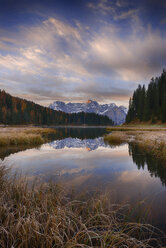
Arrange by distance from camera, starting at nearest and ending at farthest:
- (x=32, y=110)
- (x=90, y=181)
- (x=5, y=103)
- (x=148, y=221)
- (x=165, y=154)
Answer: (x=148, y=221) → (x=90, y=181) → (x=165, y=154) → (x=5, y=103) → (x=32, y=110)

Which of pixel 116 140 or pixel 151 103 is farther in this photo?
pixel 151 103

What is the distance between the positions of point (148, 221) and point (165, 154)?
399 inches

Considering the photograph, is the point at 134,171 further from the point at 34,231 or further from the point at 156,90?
the point at 156,90

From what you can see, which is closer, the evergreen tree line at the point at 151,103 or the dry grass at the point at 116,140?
the dry grass at the point at 116,140

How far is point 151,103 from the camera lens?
7638 cm

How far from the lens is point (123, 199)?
5410 millimetres

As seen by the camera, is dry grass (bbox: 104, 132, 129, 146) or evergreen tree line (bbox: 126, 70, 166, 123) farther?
evergreen tree line (bbox: 126, 70, 166, 123)

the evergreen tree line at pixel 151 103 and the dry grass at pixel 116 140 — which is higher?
the evergreen tree line at pixel 151 103

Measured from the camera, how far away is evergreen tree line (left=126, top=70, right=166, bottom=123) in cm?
6688

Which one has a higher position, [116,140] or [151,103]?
[151,103]

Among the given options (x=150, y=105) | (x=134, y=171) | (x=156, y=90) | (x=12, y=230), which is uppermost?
(x=156, y=90)

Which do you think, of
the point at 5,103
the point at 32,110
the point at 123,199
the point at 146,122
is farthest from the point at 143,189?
the point at 32,110

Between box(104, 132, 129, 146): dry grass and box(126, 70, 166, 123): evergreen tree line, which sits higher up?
box(126, 70, 166, 123): evergreen tree line

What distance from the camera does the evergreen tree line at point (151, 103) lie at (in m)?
66.9
